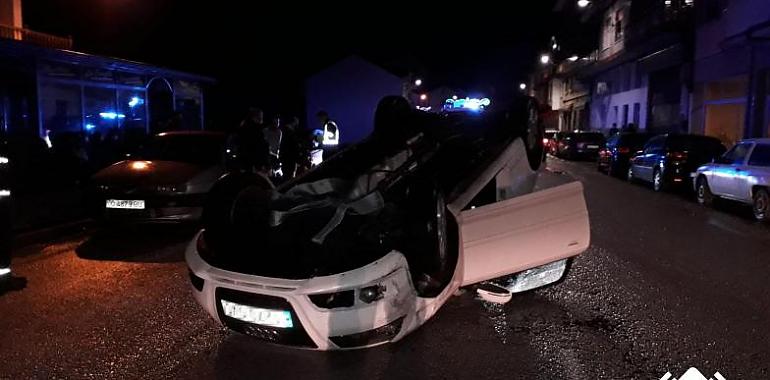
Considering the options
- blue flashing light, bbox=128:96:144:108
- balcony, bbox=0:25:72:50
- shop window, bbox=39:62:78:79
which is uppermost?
balcony, bbox=0:25:72:50

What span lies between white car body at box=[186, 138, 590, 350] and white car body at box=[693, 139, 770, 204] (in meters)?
7.76

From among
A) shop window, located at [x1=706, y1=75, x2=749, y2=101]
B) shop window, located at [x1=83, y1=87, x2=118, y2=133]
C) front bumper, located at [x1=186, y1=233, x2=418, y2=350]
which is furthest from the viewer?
shop window, located at [x1=706, y1=75, x2=749, y2=101]

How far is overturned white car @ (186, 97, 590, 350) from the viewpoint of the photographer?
13.2 feet

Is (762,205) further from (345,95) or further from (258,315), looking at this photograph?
(345,95)

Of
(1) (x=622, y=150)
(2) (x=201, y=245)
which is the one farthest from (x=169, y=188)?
(1) (x=622, y=150)

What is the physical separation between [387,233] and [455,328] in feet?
4.30

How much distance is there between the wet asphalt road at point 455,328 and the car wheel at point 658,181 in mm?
8229

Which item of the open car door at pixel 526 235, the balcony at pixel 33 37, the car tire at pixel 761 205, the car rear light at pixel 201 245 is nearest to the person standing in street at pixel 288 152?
the car rear light at pixel 201 245

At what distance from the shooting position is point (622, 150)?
20.6 meters

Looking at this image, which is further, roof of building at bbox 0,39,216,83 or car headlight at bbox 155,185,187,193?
roof of building at bbox 0,39,216,83

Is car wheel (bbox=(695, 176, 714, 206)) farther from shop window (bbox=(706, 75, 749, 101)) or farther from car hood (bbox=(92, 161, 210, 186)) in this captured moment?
shop window (bbox=(706, 75, 749, 101))

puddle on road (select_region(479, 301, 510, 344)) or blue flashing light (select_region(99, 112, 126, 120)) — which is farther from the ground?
blue flashing light (select_region(99, 112, 126, 120))

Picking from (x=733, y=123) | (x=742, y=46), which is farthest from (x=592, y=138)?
(x=742, y=46)

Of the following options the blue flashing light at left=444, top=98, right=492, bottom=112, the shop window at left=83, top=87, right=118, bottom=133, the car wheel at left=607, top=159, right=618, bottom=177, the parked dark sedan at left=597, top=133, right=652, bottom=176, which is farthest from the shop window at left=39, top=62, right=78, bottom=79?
the car wheel at left=607, top=159, right=618, bottom=177
